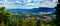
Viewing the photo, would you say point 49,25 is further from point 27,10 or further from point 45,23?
point 27,10

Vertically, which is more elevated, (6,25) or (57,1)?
(57,1)

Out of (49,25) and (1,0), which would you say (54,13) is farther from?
(1,0)

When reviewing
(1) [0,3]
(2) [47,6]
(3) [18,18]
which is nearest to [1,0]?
(1) [0,3]

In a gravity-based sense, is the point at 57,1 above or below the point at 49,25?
above

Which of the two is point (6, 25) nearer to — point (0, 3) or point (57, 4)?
point (0, 3)

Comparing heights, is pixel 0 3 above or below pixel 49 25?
above

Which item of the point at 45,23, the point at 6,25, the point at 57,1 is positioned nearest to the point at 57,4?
the point at 57,1

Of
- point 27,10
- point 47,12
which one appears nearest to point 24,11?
point 27,10
